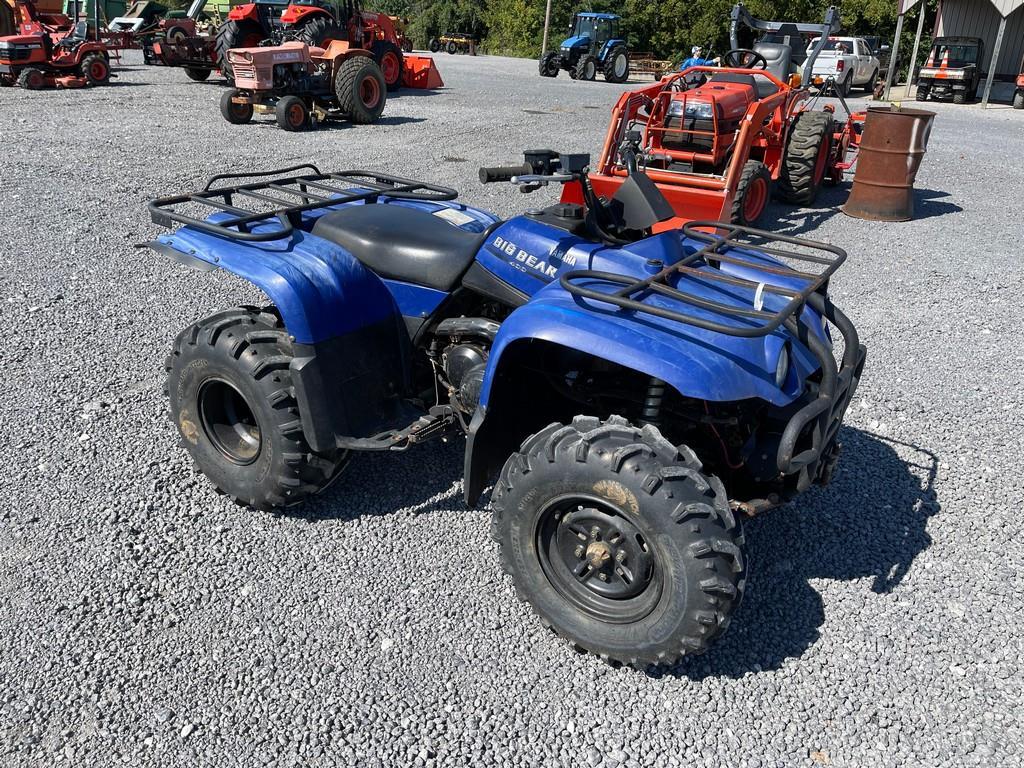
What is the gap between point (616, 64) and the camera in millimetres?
25797

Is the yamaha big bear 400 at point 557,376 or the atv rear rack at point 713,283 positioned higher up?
the atv rear rack at point 713,283

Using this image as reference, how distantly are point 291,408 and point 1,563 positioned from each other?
1217 millimetres

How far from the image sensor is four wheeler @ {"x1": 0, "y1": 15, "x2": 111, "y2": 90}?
52.6 feet

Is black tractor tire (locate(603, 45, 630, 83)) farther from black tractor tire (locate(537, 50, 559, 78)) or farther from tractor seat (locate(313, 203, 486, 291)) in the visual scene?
tractor seat (locate(313, 203, 486, 291))

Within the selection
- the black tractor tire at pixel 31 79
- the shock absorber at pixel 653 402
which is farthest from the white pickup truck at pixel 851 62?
the shock absorber at pixel 653 402

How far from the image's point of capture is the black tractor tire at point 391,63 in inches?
671

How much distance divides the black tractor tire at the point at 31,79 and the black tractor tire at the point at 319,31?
18.5 feet

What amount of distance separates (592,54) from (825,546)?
2580 centimetres

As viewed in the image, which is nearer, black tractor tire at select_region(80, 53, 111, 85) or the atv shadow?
the atv shadow

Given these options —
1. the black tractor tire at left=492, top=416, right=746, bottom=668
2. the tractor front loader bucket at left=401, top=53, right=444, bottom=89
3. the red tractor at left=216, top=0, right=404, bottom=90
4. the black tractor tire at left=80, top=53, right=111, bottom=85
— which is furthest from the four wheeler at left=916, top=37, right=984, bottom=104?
the black tractor tire at left=492, top=416, right=746, bottom=668

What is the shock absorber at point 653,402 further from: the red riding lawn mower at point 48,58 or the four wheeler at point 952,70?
the four wheeler at point 952,70

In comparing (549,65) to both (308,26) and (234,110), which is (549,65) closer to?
(308,26)

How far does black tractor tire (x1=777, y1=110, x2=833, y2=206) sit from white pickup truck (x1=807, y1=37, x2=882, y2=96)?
1501 cm

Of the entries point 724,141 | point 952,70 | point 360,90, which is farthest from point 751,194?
point 952,70
